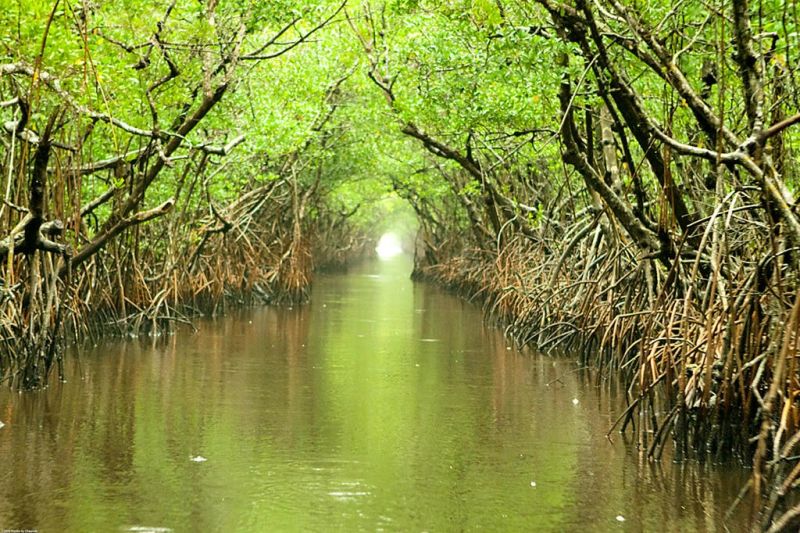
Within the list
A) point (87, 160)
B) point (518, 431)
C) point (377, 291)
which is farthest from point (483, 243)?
point (518, 431)

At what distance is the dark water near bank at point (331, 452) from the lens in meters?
5.46

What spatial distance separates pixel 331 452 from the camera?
6.94 m

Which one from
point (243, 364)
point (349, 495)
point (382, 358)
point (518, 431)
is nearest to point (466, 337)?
point (382, 358)

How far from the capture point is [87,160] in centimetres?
1109

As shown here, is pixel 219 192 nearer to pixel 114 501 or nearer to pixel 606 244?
pixel 606 244

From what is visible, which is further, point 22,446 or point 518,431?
point 518,431

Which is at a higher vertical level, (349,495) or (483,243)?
(483,243)

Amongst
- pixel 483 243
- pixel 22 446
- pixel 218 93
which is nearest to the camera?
pixel 22 446

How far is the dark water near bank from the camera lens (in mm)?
5457

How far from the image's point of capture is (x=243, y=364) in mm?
11625

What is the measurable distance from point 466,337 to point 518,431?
7562mm

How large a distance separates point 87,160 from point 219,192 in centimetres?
576

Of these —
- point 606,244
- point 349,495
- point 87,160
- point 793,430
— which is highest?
point 87,160

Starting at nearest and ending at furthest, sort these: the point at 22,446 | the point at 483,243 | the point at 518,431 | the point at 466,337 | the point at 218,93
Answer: the point at 22,446 < the point at 518,431 < the point at 218,93 < the point at 466,337 < the point at 483,243
